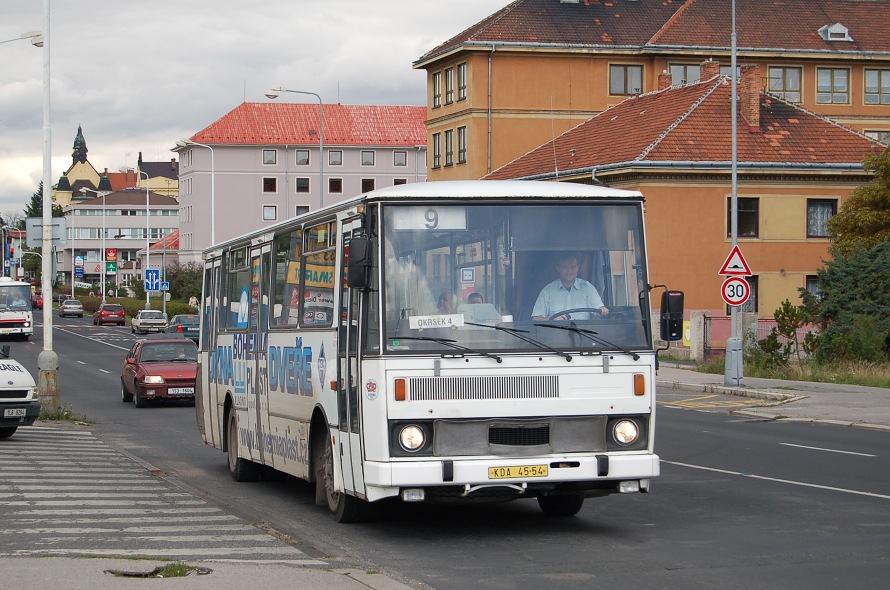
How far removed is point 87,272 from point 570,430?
177823 millimetres

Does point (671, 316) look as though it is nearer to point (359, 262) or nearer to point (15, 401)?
point (359, 262)

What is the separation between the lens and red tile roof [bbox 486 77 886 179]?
5131 cm

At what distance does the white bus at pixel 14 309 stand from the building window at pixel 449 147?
73.9ft

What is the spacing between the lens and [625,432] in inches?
421

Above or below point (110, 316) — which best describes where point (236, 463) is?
below

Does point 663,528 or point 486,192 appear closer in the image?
point 486,192

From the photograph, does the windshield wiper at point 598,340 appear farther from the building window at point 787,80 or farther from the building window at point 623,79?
the building window at point 787,80

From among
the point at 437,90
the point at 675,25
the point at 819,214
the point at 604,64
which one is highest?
the point at 675,25

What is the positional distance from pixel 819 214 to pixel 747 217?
3.03 metres

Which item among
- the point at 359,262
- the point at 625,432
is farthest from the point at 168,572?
the point at 625,432

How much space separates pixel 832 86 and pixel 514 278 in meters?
63.9

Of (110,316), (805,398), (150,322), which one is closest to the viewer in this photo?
(805,398)

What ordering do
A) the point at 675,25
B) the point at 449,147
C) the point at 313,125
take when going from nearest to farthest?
the point at 675,25 → the point at 449,147 → the point at 313,125

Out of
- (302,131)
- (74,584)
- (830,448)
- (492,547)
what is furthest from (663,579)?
(302,131)
